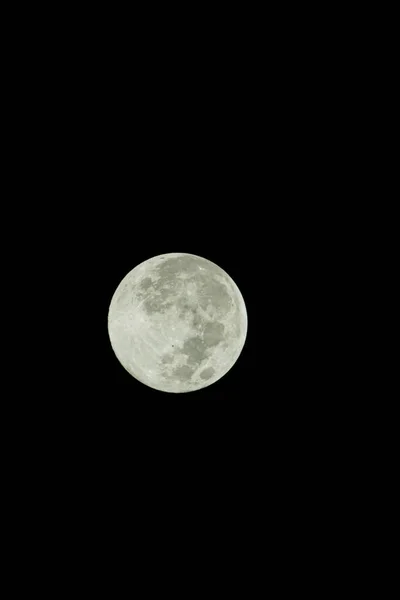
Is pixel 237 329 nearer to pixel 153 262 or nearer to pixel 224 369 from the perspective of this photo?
pixel 224 369

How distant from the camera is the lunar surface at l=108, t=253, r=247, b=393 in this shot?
19.7 ft

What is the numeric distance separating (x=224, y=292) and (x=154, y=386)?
60.1 inches

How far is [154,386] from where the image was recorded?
6.45 metres

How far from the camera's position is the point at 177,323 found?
5957 millimetres

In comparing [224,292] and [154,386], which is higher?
[224,292]

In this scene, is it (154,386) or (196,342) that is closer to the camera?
(196,342)

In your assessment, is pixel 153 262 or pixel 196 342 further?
pixel 153 262

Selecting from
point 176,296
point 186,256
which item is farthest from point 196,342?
point 186,256

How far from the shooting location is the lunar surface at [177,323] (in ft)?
19.7

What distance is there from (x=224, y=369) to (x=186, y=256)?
1.57m

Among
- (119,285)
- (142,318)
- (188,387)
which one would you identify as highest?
(119,285)

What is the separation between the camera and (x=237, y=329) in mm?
6395

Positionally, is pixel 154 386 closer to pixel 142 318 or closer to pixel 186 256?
pixel 142 318

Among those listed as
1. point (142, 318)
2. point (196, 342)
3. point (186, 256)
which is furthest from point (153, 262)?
point (196, 342)
